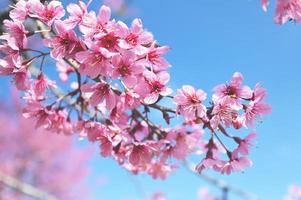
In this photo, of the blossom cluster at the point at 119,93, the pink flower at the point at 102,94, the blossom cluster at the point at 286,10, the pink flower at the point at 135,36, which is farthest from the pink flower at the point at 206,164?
the blossom cluster at the point at 286,10

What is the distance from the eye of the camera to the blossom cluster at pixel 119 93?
5.72 ft

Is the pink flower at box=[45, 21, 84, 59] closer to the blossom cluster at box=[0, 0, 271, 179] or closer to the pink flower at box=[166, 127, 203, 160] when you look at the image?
the blossom cluster at box=[0, 0, 271, 179]

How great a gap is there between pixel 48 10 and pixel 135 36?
0.40 meters

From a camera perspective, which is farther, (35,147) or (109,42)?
(35,147)

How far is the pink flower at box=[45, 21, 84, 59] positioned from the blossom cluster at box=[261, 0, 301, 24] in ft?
2.35

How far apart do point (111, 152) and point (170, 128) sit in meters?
0.31

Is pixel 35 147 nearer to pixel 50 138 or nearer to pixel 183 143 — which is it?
pixel 50 138

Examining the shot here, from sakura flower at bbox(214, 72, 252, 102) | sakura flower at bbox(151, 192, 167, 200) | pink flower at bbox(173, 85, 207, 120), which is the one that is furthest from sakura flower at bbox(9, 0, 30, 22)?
sakura flower at bbox(151, 192, 167, 200)

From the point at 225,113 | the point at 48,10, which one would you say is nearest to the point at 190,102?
the point at 225,113

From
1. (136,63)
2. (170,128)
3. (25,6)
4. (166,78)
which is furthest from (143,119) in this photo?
(25,6)

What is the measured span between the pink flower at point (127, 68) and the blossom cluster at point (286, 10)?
0.51 metres

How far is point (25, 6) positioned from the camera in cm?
194

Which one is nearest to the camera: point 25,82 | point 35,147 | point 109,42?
point 109,42

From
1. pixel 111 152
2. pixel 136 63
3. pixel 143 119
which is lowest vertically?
pixel 111 152
